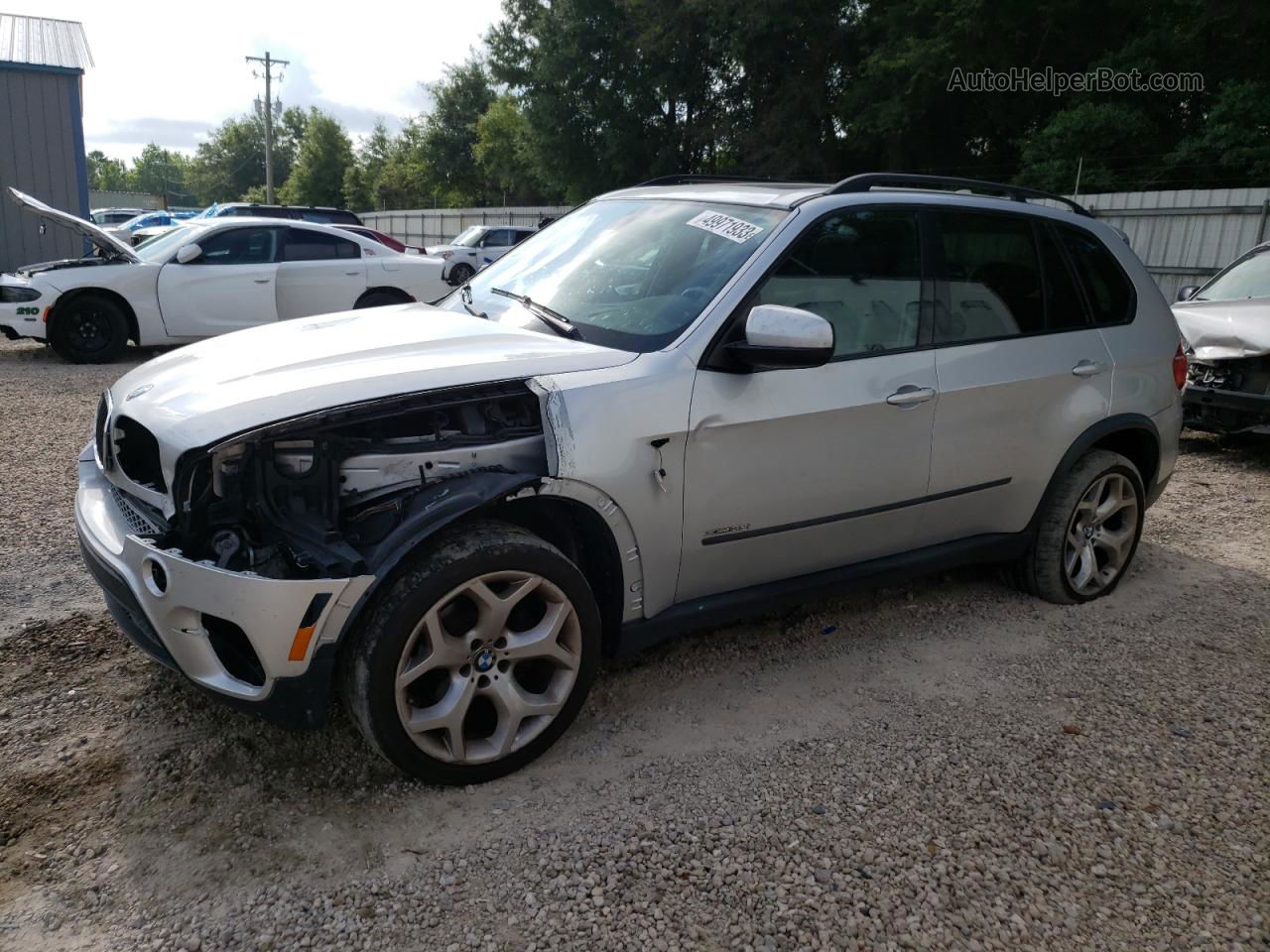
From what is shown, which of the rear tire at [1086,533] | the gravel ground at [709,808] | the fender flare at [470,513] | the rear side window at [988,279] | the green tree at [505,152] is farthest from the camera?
the green tree at [505,152]

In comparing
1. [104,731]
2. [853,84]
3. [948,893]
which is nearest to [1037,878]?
[948,893]

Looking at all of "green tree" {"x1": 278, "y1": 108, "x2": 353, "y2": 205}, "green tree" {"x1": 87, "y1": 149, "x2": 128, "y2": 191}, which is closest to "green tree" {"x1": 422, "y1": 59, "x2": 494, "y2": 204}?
"green tree" {"x1": 278, "y1": 108, "x2": 353, "y2": 205}

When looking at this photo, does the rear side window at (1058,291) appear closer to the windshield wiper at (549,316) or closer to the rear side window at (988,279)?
the rear side window at (988,279)

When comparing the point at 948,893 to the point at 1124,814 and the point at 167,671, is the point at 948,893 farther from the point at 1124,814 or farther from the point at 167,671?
the point at 167,671

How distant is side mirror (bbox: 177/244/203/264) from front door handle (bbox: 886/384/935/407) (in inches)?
346

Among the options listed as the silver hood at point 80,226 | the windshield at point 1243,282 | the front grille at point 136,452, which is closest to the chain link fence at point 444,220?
the silver hood at point 80,226

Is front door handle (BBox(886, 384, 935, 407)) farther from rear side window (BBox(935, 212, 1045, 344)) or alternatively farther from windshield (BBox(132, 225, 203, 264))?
windshield (BBox(132, 225, 203, 264))

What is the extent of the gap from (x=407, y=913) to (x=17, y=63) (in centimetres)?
1628

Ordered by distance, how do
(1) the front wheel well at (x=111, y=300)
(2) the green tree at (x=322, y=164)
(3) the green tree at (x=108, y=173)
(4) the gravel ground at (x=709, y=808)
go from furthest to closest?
1. (3) the green tree at (x=108, y=173)
2. (2) the green tree at (x=322, y=164)
3. (1) the front wheel well at (x=111, y=300)
4. (4) the gravel ground at (x=709, y=808)

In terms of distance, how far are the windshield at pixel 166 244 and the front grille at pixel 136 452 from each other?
7.98 metres

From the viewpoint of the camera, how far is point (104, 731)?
2.96 meters

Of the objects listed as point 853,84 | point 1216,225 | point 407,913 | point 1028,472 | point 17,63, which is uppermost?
point 853,84

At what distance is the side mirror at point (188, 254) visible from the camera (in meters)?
9.94

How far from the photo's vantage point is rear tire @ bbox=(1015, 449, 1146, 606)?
4156 mm
